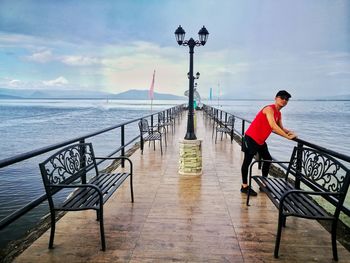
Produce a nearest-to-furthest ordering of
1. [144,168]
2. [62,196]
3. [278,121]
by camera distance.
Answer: [278,121] → [144,168] → [62,196]

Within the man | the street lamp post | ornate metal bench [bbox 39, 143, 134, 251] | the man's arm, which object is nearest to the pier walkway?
ornate metal bench [bbox 39, 143, 134, 251]

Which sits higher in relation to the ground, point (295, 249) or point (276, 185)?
point (276, 185)

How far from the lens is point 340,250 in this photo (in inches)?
122

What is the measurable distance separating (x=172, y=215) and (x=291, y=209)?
1.65m

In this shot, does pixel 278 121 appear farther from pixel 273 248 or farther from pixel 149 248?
pixel 149 248

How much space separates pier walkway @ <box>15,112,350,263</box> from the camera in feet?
9.67

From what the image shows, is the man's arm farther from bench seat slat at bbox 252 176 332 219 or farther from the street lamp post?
the street lamp post

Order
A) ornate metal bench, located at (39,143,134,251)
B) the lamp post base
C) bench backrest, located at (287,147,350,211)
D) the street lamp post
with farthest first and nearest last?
the street lamp post < the lamp post base < ornate metal bench, located at (39,143,134,251) < bench backrest, located at (287,147,350,211)

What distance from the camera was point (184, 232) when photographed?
3.47m

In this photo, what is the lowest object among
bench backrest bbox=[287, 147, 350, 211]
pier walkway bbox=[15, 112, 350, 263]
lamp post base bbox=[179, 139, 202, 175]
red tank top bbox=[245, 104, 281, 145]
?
pier walkway bbox=[15, 112, 350, 263]

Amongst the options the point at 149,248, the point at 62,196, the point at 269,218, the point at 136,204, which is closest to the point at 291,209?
the point at 269,218

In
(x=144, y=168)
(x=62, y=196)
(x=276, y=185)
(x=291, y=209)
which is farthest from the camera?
(x=62, y=196)

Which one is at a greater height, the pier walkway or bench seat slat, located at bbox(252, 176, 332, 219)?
bench seat slat, located at bbox(252, 176, 332, 219)

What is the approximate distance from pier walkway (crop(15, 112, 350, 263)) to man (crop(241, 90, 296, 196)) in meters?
0.75
